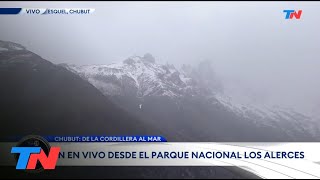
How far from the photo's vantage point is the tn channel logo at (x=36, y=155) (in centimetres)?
304

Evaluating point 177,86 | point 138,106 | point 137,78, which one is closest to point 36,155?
point 138,106

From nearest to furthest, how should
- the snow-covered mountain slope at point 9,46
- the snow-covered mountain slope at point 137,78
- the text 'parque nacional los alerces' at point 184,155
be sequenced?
the text 'parque nacional los alerces' at point 184,155
the snow-covered mountain slope at point 137,78
the snow-covered mountain slope at point 9,46

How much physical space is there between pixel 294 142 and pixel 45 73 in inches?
111

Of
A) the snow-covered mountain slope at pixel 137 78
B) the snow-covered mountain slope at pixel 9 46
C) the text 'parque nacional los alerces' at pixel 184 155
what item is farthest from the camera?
the snow-covered mountain slope at pixel 9 46

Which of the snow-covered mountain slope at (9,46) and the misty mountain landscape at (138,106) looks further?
the snow-covered mountain slope at (9,46)

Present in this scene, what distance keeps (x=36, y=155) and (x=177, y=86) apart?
5.61 ft

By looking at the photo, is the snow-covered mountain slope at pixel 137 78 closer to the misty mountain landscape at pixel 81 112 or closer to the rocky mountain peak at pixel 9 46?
the misty mountain landscape at pixel 81 112

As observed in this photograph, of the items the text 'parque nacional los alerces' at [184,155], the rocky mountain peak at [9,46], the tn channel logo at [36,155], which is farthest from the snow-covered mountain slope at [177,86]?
the tn channel logo at [36,155]

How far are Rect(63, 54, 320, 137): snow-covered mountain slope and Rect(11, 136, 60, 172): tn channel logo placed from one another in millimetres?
843

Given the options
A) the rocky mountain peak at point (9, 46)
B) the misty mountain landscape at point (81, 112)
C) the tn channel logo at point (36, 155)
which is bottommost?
the tn channel logo at point (36, 155)

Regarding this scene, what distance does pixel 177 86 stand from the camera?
123 inches

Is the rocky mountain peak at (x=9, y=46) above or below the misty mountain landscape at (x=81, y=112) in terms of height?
above

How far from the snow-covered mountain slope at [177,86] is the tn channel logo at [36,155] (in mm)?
843

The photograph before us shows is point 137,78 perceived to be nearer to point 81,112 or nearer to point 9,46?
point 81,112
